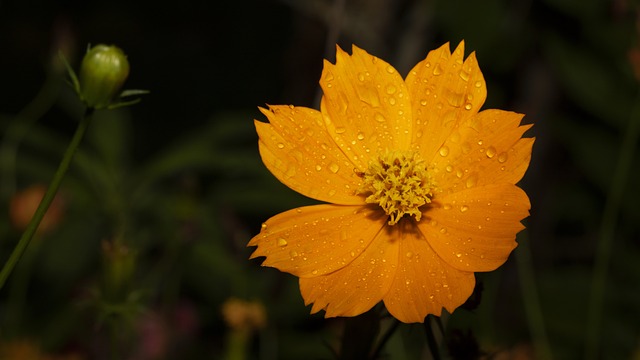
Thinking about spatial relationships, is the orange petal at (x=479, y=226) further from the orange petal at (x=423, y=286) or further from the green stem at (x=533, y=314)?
the green stem at (x=533, y=314)

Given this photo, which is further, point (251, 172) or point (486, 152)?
point (251, 172)

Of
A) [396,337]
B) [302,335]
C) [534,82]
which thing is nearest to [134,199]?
[302,335]

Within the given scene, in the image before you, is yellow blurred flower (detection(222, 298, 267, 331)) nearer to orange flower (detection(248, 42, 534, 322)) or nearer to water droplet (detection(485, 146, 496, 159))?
orange flower (detection(248, 42, 534, 322))

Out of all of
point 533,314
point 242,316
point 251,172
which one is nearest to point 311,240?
point 242,316

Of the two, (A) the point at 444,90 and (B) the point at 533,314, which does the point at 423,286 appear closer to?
(A) the point at 444,90

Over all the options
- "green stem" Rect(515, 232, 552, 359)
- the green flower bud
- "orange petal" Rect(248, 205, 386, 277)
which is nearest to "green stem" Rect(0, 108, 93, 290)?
the green flower bud
